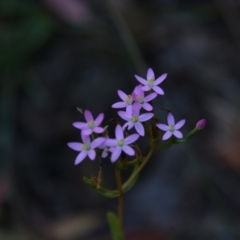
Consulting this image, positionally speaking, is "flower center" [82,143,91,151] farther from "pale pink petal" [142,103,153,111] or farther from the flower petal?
"pale pink petal" [142,103,153,111]

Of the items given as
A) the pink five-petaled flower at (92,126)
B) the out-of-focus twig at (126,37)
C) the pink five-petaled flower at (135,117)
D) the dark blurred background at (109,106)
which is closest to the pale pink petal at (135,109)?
the pink five-petaled flower at (135,117)

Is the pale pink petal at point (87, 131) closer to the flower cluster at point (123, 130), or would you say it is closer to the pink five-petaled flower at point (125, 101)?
the flower cluster at point (123, 130)

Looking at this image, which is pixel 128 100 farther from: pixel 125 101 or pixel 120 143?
pixel 120 143

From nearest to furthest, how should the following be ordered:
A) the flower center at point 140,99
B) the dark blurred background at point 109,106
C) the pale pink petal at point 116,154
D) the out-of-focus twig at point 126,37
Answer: the pale pink petal at point 116,154, the flower center at point 140,99, the out-of-focus twig at point 126,37, the dark blurred background at point 109,106

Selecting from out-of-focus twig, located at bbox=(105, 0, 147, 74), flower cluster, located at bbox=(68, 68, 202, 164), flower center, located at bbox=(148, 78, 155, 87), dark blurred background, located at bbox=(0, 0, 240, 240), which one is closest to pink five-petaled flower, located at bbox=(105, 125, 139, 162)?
flower cluster, located at bbox=(68, 68, 202, 164)

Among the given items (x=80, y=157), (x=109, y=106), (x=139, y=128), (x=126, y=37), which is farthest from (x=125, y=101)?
(x=109, y=106)

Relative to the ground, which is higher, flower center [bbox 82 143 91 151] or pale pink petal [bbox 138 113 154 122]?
flower center [bbox 82 143 91 151]

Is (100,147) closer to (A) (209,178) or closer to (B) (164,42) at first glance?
(A) (209,178)

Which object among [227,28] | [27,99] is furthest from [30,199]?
[227,28]
